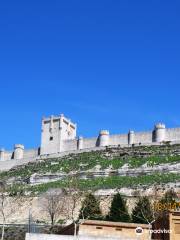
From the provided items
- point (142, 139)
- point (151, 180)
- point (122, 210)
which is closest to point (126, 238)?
point (122, 210)

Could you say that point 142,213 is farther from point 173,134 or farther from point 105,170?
point 173,134

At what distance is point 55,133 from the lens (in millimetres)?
104562

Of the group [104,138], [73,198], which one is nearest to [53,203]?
[73,198]

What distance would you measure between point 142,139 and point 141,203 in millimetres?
41701

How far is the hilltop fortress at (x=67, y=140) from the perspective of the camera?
9212 cm

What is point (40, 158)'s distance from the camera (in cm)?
10256

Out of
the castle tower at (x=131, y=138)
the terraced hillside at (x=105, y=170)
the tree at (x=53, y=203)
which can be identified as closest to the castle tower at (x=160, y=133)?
the terraced hillside at (x=105, y=170)

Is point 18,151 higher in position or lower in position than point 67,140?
lower

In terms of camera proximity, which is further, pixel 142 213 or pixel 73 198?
pixel 73 198

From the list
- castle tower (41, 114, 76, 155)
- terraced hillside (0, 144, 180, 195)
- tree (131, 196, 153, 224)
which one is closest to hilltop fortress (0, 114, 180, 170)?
castle tower (41, 114, 76, 155)

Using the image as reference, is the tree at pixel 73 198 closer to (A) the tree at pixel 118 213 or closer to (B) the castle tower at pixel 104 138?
(A) the tree at pixel 118 213

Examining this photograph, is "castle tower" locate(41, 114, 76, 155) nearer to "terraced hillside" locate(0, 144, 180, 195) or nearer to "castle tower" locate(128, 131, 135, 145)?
"terraced hillside" locate(0, 144, 180, 195)

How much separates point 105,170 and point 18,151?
2641cm

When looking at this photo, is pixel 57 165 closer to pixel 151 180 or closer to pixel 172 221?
→ pixel 151 180
